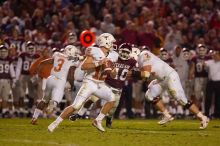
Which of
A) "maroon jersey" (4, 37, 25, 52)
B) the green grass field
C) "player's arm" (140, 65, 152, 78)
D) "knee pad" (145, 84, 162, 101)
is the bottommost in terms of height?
the green grass field

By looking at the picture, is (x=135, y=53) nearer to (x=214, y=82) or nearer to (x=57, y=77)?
(x=57, y=77)

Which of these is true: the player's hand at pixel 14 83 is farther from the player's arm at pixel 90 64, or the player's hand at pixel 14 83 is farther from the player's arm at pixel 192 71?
the player's arm at pixel 90 64

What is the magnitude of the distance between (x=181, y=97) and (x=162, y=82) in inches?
21.8

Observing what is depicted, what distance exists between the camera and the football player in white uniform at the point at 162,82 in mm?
12008

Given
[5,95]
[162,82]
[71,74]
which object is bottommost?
[5,95]

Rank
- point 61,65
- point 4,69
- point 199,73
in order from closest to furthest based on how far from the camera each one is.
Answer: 1. point 61,65
2. point 4,69
3. point 199,73

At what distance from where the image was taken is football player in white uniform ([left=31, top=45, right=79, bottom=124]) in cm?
1290

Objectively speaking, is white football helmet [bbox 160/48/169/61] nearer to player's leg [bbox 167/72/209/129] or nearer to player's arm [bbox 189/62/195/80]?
player's arm [bbox 189/62/195/80]

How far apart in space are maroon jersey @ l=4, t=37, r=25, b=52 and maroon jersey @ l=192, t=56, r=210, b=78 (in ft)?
13.5

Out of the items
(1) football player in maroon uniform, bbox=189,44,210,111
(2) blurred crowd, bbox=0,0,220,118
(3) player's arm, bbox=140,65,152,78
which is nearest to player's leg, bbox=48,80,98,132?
(3) player's arm, bbox=140,65,152,78

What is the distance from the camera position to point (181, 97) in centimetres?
1207

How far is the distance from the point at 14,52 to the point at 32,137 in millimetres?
6228

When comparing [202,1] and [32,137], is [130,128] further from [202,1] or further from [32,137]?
[202,1]

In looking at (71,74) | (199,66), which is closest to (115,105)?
(71,74)
